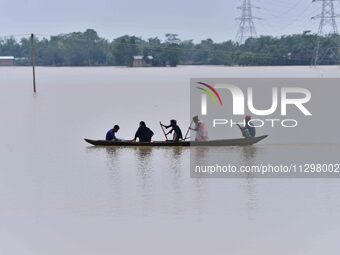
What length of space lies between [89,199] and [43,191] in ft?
7.76

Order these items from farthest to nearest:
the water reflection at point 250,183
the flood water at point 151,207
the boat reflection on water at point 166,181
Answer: the boat reflection on water at point 166,181 < the water reflection at point 250,183 < the flood water at point 151,207

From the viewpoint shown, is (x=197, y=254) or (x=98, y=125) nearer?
(x=197, y=254)

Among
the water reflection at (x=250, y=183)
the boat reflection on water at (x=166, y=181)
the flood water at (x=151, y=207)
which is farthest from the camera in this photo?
the boat reflection on water at (x=166, y=181)

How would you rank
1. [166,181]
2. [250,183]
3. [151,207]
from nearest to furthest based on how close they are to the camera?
[151,207] → [250,183] → [166,181]

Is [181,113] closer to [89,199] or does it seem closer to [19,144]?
[19,144]

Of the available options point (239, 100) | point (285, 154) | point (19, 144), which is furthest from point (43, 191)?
point (239, 100)

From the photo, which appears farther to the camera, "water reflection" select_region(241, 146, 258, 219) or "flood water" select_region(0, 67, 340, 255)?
"water reflection" select_region(241, 146, 258, 219)

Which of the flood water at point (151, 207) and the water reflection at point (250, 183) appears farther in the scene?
the water reflection at point (250, 183)

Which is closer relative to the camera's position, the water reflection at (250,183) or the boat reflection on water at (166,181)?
the water reflection at (250,183)

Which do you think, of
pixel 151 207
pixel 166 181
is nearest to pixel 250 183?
pixel 166 181

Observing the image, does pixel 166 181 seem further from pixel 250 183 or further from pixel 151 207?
pixel 151 207

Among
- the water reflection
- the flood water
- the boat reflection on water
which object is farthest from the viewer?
the boat reflection on water

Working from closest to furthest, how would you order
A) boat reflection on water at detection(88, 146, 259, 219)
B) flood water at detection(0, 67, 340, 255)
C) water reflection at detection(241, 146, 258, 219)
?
flood water at detection(0, 67, 340, 255) < water reflection at detection(241, 146, 258, 219) < boat reflection on water at detection(88, 146, 259, 219)

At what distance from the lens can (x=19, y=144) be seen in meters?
41.6
